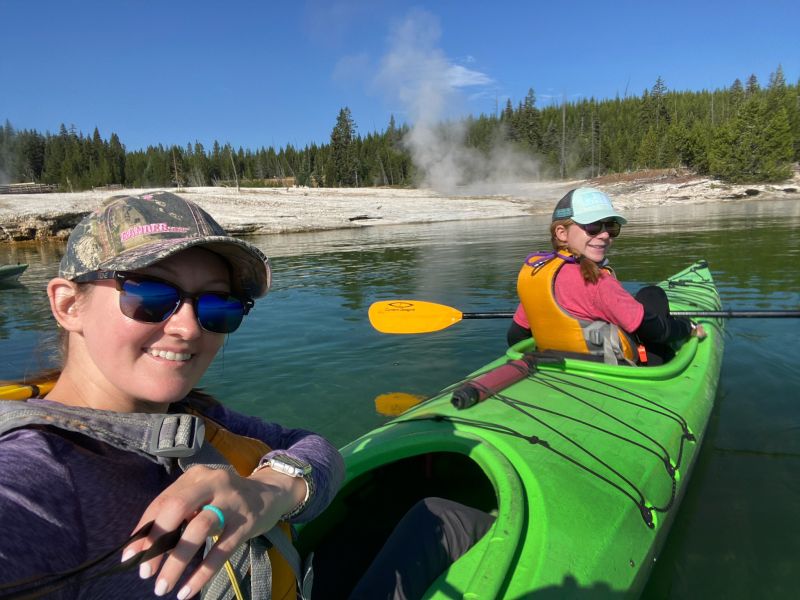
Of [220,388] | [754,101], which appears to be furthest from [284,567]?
[754,101]

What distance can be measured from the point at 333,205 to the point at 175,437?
35660 millimetres

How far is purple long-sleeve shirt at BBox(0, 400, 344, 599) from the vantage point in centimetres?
87

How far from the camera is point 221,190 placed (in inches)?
1538

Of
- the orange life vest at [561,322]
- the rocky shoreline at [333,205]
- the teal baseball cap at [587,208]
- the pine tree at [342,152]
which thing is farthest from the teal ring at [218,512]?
the pine tree at [342,152]

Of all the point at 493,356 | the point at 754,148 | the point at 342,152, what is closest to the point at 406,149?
the point at 342,152

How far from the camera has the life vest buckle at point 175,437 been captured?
105 cm

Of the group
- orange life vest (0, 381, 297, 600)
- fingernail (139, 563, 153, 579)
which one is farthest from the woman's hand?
orange life vest (0, 381, 297, 600)

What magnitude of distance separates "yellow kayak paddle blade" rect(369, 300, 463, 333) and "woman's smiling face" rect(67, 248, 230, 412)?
185 inches

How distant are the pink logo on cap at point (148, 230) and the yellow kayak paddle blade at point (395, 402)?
13.0 feet

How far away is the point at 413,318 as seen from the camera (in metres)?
6.20

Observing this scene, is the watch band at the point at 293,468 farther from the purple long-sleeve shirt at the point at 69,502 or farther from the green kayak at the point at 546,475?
the green kayak at the point at 546,475

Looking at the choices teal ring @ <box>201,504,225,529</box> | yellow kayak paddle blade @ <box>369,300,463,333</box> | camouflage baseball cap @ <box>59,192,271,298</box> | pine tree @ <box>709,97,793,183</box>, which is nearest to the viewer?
teal ring @ <box>201,504,225,529</box>

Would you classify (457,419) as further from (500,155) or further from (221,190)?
(500,155)

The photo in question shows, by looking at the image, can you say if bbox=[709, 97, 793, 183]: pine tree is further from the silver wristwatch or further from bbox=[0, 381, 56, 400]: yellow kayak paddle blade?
bbox=[0, 381, 56, 400]: yellow kayak paddle blade
